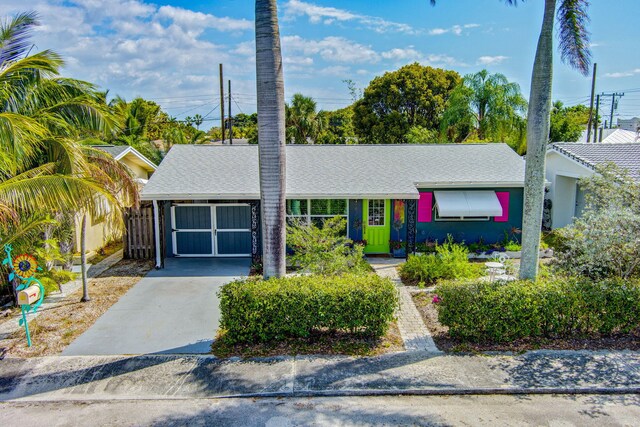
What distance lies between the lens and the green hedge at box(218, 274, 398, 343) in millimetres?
8266

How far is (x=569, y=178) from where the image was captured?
62.6 ft

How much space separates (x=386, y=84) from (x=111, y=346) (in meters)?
34.2

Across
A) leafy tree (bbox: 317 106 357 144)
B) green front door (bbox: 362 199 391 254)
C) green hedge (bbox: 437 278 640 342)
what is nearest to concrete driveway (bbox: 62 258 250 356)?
green front door (bbox: 362 199 391 254)

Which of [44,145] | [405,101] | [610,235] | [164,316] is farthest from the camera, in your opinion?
[405,101]

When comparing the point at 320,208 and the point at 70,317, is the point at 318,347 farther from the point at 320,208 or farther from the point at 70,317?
the point at 320,208

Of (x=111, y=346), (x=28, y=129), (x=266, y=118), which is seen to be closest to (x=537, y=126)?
(x=266, y=118)

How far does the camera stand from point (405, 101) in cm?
3847

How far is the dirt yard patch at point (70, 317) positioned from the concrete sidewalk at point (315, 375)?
1.84 ft

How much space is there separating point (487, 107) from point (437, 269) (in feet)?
68.1

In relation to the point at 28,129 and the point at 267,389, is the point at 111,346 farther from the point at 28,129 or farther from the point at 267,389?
the point at 28,129

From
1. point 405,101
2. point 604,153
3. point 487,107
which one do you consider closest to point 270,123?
point 604,153

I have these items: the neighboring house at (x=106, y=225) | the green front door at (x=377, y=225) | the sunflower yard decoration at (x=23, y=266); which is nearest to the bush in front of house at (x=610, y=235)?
the green front door at (x=377, y=225)

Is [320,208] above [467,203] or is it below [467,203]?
below

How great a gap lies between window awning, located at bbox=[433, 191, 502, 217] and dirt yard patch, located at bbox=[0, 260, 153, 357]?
10.1 m
